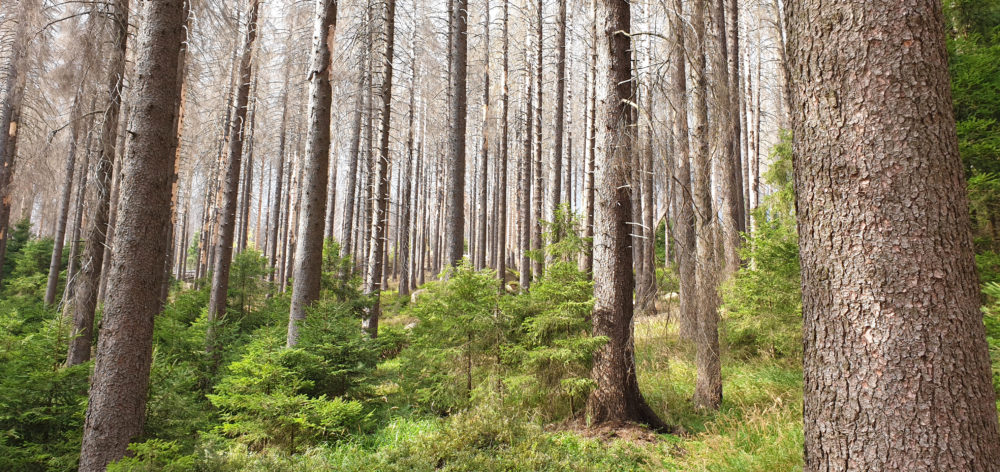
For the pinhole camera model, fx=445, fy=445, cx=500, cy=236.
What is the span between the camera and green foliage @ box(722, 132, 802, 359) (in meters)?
6.27

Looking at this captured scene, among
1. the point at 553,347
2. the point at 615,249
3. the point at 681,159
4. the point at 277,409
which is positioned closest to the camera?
the point at 277,409

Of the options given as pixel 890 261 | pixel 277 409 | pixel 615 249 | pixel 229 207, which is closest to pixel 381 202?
pixel 229 207

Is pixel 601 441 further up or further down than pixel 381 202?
further down

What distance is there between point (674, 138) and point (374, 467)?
14.2 ft

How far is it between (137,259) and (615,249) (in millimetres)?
4905

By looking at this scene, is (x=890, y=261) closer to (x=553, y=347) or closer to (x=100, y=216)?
(x=553, y=347)

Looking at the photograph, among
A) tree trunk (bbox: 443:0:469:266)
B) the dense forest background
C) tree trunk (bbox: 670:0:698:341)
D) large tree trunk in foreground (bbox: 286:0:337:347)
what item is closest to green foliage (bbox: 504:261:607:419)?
the dense forest background

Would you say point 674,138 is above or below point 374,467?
above

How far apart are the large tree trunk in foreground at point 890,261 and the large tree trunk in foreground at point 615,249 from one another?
2.92m

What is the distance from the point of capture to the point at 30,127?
42.6 ft

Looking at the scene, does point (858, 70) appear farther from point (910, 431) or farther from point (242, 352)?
point (242, 352)

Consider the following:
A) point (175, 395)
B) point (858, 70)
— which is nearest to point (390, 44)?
point (175, 395)

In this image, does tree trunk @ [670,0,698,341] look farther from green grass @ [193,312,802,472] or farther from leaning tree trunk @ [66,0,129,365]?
leaning tree trunk @ [66,0,129,365]

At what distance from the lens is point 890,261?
6.65 ft
